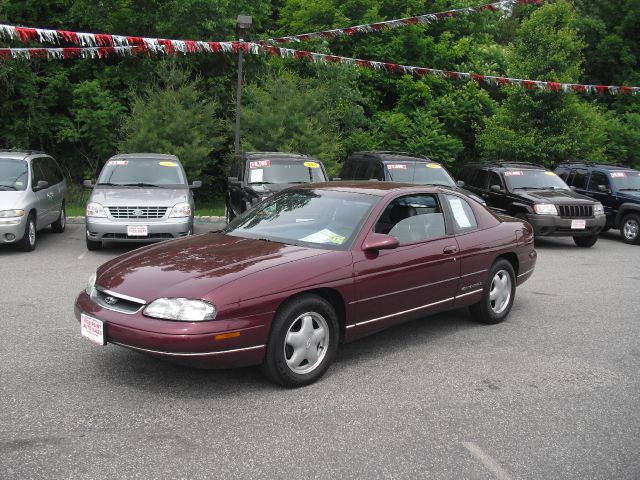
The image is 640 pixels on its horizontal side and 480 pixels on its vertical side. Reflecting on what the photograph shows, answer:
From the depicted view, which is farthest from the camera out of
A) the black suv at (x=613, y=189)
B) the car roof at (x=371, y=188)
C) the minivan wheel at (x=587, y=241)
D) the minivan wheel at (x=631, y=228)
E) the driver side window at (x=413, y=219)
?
the black suv at (x=613, y=189)

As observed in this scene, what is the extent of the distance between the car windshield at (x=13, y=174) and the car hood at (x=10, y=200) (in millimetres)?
275

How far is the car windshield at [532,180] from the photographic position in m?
13.2

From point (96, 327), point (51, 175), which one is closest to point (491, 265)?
point (96, 327)

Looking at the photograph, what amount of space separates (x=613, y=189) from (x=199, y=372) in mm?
12199

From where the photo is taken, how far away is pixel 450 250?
5.82 meters

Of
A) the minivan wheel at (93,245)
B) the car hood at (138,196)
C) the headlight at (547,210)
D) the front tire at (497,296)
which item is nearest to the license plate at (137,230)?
the car hood at (138,196)

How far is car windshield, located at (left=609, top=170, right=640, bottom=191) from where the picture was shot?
1425 centimetres

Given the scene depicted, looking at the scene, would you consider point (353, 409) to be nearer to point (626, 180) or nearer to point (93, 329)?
point (93, 329)

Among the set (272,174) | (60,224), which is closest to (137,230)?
(272,174)

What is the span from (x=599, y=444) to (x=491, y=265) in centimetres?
279

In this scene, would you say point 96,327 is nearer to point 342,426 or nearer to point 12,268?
point 342,426

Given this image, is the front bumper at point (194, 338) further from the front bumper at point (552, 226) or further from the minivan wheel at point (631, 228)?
the minivan wheel at point (631, 228)

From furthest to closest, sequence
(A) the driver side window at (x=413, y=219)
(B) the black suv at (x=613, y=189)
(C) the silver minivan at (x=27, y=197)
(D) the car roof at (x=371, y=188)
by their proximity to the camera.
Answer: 1. (B) the black suv at (x=613, y=189)
2. (C) the silver minivan at (x=27, y=197)
3. (D) the car roof at (x=371, y=188)
4. (A) the driver side window at (x=413, y=219)

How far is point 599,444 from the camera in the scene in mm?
3775
